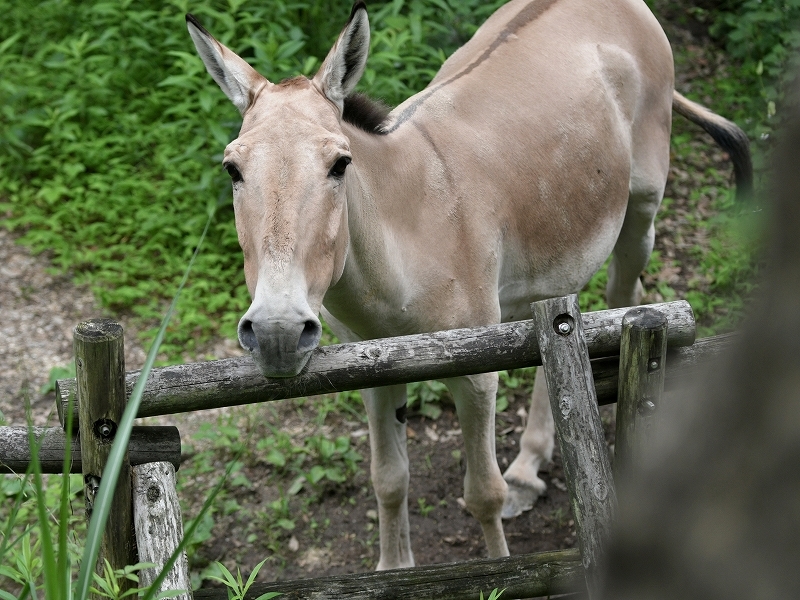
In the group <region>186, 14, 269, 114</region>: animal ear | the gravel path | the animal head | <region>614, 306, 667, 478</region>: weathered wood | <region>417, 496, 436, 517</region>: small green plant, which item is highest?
<region>186, 14, 269, 114</region>: animal ear

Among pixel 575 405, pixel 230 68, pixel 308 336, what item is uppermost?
pixel 230 68

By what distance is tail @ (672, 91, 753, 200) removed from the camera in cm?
432

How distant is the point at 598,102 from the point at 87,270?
137 inches

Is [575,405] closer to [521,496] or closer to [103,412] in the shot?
[103,412]

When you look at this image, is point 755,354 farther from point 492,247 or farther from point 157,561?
point 492,247

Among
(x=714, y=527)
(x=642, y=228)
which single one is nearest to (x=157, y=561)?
(x=714, y=527)

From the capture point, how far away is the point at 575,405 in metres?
2.46

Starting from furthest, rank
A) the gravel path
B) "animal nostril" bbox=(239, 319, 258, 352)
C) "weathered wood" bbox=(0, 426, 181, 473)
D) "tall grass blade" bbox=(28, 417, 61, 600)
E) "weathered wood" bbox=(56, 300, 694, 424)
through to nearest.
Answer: the gravel path → "weathered wood" bbox=(0, 426, 181, 473) → "weathered wood" bbox=(56, 300, 694, 424) → "animal nostril" bbox=(239, 319, 258, 352) → "tall grass blade" bbox=(28, 417, 61, 600)

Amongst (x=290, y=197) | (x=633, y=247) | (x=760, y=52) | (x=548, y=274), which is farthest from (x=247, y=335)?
(x=760, y=52)

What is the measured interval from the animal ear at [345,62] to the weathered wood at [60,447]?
3.98ft

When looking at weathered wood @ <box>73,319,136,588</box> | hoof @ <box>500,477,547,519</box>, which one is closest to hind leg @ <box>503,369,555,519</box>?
hoof @ <box>500,477,547,519</box>

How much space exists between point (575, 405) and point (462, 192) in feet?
3.34

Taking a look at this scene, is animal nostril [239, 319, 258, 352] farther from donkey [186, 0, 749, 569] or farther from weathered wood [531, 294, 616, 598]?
weathered wood [531, 294, 616, 598]

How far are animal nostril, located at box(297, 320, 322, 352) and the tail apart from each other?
3001 millimetres
